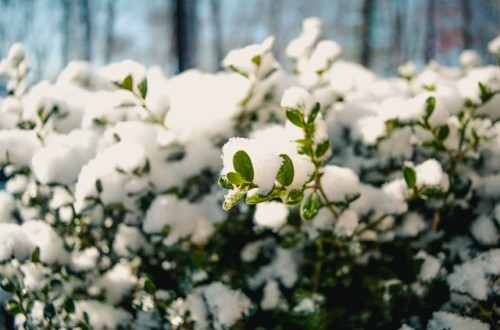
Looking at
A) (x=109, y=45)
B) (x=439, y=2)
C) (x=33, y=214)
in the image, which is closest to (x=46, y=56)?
(x=109, y=45)

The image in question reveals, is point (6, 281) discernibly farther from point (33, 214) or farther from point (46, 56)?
point (46, 56)

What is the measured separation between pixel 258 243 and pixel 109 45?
18304 mm

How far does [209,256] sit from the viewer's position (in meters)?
1.22

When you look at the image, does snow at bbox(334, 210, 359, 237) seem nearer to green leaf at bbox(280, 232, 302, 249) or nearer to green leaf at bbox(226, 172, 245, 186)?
green leaf at bbox(280, 232, 302, 249)

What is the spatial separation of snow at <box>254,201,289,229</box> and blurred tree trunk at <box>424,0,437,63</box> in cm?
1635

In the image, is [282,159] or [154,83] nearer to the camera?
[282,159]

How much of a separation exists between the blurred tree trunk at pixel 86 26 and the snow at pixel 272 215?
1528cm

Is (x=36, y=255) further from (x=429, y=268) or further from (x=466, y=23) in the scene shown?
(x=466, y=23)

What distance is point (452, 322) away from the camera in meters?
0.94

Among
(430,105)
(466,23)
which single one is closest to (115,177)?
(430,105)

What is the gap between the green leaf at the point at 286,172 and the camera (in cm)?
68

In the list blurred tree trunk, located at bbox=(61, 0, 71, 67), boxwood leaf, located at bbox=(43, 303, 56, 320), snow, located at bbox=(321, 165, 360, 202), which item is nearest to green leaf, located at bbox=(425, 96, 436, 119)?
snow, located at bbox=(321, 165, 360, 202)

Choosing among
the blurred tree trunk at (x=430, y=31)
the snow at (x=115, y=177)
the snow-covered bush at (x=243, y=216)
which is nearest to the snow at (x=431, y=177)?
the snow-covered bush at (x=243, y=216)

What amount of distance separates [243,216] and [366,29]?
872 centimetres
